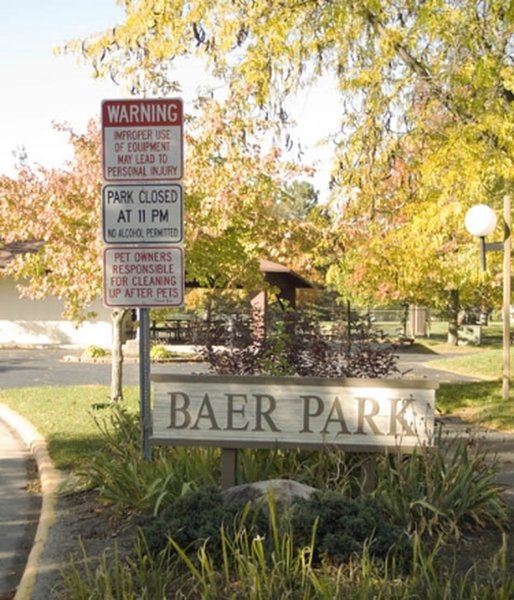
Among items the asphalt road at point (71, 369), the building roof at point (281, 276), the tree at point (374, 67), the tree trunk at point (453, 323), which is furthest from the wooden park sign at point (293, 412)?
the tree trunk at point (453, 323)

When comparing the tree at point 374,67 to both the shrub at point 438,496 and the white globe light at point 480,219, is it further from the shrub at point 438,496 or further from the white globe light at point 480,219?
the shrub at point 438,496

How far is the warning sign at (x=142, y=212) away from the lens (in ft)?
21.2

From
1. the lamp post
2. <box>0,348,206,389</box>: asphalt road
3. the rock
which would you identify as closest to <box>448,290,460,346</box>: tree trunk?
<box>0,348,206,389</box>: asphalt road

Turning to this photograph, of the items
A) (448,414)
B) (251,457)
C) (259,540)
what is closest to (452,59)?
(448,414)

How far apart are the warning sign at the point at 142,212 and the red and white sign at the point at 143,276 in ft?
0.28

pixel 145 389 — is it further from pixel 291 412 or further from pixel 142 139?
pixel 142 139

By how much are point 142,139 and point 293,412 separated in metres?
2.22

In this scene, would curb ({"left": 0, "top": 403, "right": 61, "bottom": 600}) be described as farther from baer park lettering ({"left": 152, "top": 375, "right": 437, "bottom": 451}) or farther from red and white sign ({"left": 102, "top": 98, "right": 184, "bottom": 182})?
red and white sign ({"left": 102, "top": 98, "right": 184, "bottom": 182})

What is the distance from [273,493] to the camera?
205 inches

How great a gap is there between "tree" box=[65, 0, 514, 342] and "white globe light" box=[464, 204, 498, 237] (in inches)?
5.6

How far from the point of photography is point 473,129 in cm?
1114

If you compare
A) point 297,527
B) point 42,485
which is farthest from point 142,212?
point 42,485

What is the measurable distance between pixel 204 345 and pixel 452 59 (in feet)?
17.7

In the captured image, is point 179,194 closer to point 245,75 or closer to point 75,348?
point 245,75
